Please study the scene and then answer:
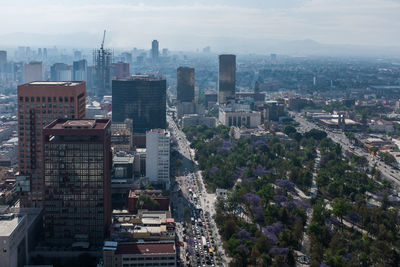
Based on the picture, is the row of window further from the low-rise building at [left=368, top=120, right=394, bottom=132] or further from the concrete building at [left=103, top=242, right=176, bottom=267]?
the low-rise building at [left=368, top=120, right=394, bottom=132]

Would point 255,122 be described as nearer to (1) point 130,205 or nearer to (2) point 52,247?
(1) point 130,205

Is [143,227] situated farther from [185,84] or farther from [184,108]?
[185,84]

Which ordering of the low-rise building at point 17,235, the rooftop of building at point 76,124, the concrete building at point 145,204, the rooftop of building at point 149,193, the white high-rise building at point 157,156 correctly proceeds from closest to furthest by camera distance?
the low-rise building at point 17,235
the rooftop of building at point 76,124
the concrete building at point 145,204
the rooftop of building at point 149,193
the white high-rise building at point 157,156

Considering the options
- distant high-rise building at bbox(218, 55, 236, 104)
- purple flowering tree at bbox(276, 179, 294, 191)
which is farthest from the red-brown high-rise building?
distant high-rise building at bbox(218, 55, 236, 104)

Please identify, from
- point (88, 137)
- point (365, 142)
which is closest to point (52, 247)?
point (88, 137)

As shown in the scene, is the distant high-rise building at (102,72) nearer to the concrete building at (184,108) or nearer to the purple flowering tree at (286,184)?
the concrete building at (184,108)

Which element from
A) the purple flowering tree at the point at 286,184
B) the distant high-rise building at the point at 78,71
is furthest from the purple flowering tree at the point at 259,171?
the distant high-rise building at the point at 78,71
